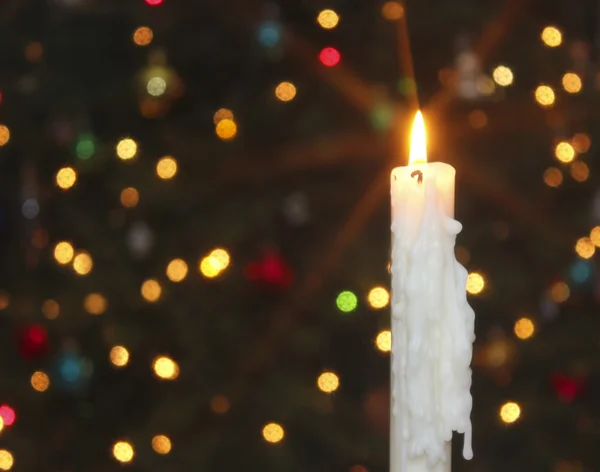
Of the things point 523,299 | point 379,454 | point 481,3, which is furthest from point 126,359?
point 481,3

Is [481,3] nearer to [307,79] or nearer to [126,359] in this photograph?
[307,79]

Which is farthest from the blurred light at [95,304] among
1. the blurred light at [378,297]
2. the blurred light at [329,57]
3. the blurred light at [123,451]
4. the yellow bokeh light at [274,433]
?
the blurred light at [329,57]

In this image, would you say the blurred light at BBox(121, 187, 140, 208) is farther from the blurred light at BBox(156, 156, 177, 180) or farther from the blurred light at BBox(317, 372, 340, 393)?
the blurred light at BBox(317, 372, 340, 393)

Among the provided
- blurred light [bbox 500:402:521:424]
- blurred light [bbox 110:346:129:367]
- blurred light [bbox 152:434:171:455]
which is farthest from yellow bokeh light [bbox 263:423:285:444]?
blurred light [bbox 500:402:521:424]

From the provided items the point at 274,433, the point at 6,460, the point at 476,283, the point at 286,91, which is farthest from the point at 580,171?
the point at 6,460

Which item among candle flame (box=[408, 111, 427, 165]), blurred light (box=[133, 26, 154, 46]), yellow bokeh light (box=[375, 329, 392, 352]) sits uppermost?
blurred light (box=[133, 26, 154, 46])

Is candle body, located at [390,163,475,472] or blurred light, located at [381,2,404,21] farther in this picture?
blurred light, located at [381,2,404,21]

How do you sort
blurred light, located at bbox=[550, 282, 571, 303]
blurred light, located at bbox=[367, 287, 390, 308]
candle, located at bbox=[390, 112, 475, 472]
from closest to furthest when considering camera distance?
candle, located at bbox=[390, 112, 475, 472]
blurred light, located at bbox=[367, 287, 390, 308]
blurred light, located at bbox=[550, 282, 571, 303]

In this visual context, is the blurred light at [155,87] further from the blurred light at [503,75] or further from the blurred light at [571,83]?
the blurred light at [571,83]
